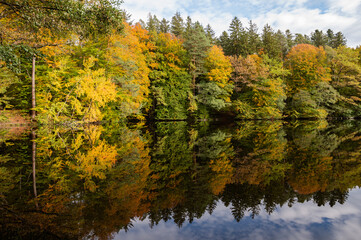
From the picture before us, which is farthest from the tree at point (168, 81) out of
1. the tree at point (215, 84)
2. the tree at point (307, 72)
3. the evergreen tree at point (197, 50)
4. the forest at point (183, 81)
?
the tree at point (307, 72)

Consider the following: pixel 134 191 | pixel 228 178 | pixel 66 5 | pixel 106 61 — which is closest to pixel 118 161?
pixel 134 191

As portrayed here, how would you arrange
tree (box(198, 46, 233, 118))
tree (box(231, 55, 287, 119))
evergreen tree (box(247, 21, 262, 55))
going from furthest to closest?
evergreen tree (box(247, 21, 262, 55)), tree (box(231, 55, 287, 119)), tree (box(198, 46, 233, 118))

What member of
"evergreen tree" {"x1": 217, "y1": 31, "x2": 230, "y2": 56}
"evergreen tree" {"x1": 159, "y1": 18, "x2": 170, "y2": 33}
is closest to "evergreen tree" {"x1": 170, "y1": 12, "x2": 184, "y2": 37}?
"evergreen tree" {"x1": 159, "y1": 18, "x2": 170, "y2": 33}

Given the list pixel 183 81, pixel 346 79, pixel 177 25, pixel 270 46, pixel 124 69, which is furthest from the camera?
pixel 177 25

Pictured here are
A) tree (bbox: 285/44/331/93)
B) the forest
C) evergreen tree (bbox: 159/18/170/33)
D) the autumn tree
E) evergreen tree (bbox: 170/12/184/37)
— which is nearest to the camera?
the forest

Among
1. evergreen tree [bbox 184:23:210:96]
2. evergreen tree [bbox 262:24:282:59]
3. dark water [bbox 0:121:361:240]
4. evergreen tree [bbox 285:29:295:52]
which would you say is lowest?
dark water [bbox 0:121:361:240]

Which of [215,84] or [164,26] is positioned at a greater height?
[164,26]

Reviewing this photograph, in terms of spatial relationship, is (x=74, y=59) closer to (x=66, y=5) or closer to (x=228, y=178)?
(x=66, y=5)

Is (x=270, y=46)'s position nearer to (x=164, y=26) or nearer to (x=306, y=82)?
(x=306, y=82)

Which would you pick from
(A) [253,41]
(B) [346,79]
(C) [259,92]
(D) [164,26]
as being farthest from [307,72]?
(D) [164,26]

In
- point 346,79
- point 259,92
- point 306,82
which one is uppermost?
point 346,79

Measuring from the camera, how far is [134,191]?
423 centimetres

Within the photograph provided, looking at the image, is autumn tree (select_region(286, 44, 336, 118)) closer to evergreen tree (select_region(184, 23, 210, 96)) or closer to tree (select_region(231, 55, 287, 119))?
tree (select_region(231, 55, 287, 119))

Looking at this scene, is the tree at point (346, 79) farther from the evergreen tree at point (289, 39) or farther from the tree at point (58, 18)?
the tree at point (58, 18)
